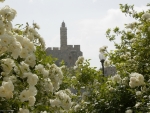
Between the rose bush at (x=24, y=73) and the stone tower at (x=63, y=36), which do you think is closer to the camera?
the rose bush at (x=24, y=73)

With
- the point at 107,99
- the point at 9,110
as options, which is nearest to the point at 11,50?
the point at 9,110

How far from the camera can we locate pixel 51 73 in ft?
12.5

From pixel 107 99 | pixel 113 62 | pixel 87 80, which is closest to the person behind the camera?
pixel 107 99

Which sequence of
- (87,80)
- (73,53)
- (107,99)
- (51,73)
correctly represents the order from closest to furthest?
(51,73), (107,99), (87,80), (73,53)

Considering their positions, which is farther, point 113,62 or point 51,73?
point 113,62

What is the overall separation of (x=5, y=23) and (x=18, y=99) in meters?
0.69

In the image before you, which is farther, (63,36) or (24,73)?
(63,36)

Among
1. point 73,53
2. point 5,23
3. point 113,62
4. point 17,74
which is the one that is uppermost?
point 73,53

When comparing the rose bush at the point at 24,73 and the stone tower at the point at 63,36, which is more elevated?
the stone tower at the point at 63,36

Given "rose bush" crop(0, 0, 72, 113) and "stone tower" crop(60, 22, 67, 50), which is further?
"stone tower" crop(60, 22, 67, 50)

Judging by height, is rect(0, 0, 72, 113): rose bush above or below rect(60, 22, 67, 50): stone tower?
below

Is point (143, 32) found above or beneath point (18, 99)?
above

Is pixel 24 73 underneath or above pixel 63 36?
underneath

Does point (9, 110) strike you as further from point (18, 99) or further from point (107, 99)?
point (107, 99)
